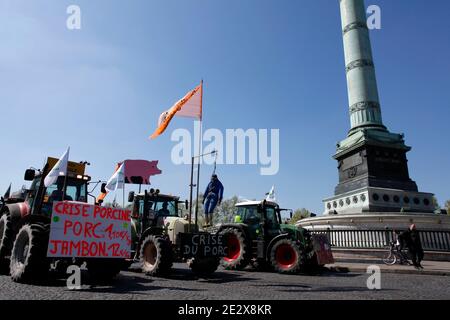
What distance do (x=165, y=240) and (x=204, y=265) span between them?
74.8 inches

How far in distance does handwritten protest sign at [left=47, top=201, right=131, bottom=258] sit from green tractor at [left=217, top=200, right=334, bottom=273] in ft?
14.7

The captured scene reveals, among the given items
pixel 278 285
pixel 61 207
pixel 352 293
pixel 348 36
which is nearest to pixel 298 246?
pixel 278 285

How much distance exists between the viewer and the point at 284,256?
392 inches

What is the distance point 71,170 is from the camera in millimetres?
8930

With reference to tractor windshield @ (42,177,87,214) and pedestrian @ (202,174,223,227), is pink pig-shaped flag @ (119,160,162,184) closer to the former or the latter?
tractor windshield @ (42,177,87,214)

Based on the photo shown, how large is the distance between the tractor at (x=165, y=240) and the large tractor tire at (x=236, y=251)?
1444 millimetres

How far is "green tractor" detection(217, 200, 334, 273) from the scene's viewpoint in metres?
9.77

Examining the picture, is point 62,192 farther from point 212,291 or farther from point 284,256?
point 284,256

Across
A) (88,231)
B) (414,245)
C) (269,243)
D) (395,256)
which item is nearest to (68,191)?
(88,231)

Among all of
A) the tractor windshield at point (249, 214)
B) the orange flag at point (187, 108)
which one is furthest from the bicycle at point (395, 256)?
the orange flag at point (187, 108)

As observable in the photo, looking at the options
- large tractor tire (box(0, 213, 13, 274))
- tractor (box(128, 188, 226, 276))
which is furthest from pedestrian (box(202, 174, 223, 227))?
large tractor tire (box(0, 213, 13, 274))

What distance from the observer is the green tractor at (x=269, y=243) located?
32.1 ft

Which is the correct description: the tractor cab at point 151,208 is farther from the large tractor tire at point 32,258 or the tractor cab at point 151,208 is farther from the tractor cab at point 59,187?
the large tractor tire at point 32,258
